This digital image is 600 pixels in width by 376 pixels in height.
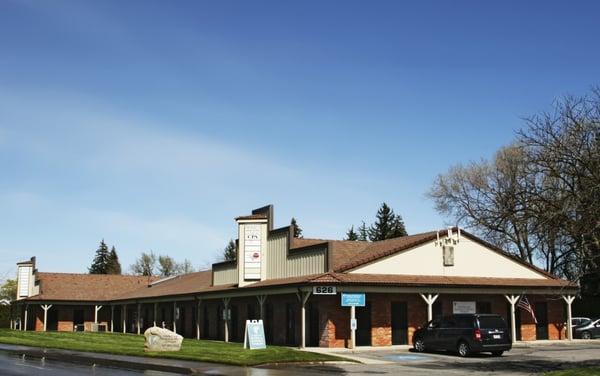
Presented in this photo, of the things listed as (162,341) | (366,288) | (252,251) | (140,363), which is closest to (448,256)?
(366,288)

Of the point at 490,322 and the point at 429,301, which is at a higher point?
the point at 429,301

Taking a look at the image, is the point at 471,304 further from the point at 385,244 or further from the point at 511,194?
the point at 511,194

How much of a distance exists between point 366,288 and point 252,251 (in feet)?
30.5

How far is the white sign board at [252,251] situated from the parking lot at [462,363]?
10524 millimetres

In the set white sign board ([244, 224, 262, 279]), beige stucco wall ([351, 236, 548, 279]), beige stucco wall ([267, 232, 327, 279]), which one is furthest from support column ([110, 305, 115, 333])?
beige stucco wall ([351, 236, 548, 279])

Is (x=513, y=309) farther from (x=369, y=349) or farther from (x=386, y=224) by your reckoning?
(x=386, y=224)

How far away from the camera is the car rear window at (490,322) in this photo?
27672 mm

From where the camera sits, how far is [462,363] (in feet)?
81.2

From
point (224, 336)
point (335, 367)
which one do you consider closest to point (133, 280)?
point (224, 336)

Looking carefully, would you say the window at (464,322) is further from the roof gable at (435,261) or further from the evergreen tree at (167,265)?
the evergreen tree at (167,265)

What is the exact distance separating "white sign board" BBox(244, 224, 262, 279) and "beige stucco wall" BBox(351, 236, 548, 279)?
24.7ft

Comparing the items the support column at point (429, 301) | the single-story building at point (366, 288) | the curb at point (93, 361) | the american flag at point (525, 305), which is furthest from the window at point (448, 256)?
the curb at point (93, 361)

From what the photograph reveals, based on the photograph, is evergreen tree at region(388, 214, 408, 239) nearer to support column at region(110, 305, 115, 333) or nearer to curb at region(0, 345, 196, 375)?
support column at region(110, 305, 115, 333)

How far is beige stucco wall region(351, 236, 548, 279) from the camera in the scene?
114 feet
